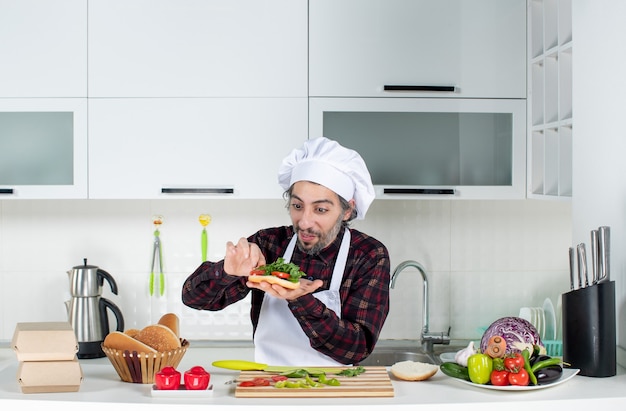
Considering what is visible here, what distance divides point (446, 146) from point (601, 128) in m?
0.73

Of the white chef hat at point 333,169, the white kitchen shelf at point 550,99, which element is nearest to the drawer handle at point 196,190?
the white chef hat at point 333,169

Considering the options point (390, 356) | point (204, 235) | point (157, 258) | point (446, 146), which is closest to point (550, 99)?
point (446, 146)

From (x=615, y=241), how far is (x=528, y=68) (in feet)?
2.88

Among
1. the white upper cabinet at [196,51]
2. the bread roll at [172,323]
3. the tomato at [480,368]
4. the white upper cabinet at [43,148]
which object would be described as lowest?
the tomato at [480,368]

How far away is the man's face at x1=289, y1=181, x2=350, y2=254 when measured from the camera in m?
2.14

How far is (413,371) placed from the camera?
1.89 m

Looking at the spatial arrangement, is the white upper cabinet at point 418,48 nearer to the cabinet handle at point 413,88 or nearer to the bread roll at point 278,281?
the cabinet handle at point 413,88

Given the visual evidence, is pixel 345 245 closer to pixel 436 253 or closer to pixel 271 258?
pixel 271 258

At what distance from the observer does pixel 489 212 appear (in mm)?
3168

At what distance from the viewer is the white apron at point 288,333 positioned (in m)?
2.20

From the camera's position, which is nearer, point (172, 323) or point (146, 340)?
point (146, 340)

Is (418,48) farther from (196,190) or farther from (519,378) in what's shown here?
(519,378)

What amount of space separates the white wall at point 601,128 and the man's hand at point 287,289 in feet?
2.61

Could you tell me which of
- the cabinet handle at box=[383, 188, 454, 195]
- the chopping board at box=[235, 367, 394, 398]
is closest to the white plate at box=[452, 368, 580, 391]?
the chopping board at box=[235, 367, 394, 398]
